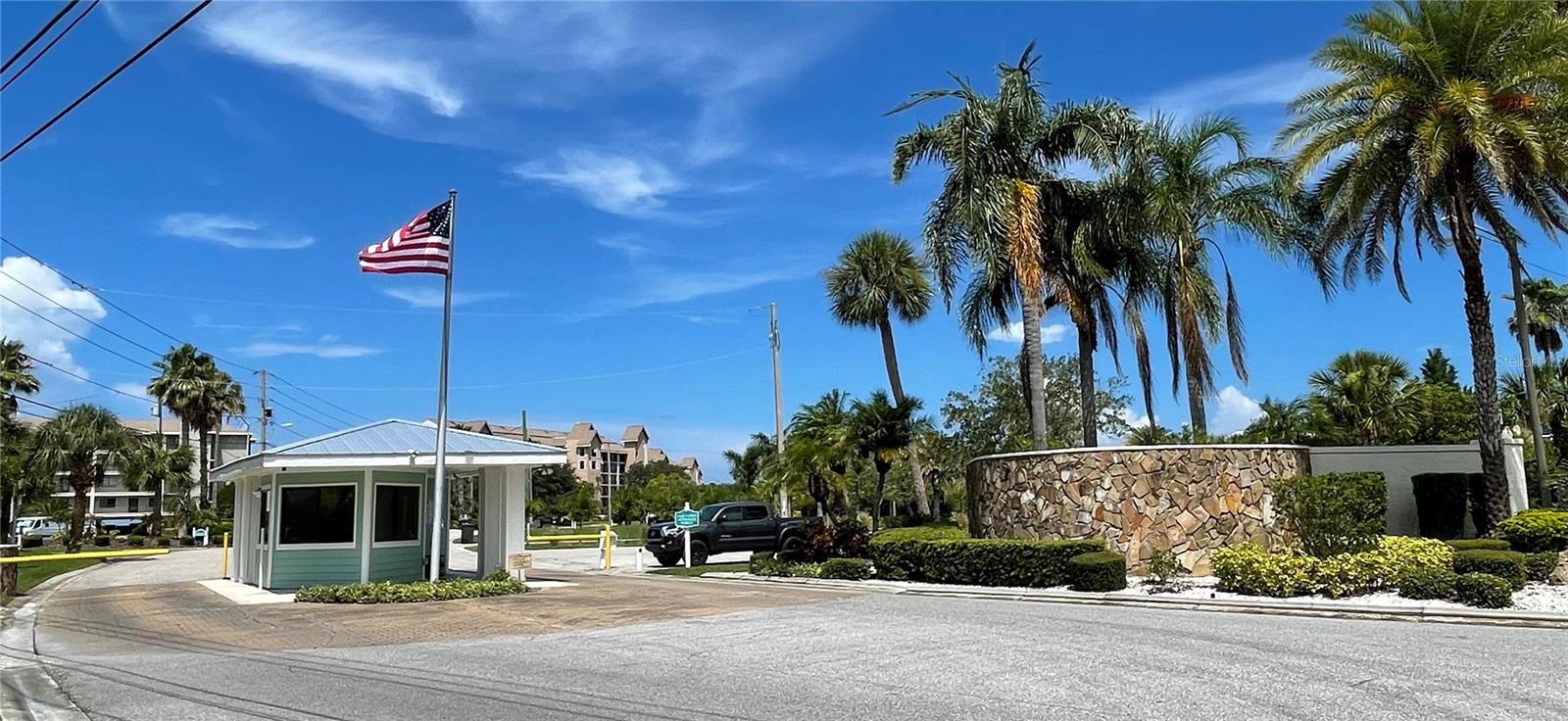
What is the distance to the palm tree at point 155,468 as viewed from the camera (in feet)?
156

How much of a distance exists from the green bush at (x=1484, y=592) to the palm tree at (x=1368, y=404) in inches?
740

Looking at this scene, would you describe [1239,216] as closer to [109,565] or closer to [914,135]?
[914,135]

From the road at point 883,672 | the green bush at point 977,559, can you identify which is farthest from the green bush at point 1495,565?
the green bush at point 977,559

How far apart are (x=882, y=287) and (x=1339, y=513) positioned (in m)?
25.7

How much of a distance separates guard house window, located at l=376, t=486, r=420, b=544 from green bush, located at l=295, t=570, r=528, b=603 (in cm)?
171

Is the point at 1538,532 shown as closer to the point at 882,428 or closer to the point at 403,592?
the point at 882,428

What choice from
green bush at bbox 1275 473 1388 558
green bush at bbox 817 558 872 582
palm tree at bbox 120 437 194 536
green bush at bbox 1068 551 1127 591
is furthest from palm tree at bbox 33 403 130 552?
green bush at bbox 1275 473 1388 558

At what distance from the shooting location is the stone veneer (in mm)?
17906

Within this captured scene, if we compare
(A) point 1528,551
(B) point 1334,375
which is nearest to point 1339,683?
(A) point 1528,551

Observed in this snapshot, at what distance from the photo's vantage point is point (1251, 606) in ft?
44.9

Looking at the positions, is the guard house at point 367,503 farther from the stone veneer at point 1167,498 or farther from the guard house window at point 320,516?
the stone veneer at point 1167,498

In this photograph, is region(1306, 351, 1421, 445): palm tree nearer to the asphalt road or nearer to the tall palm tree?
the tall palm tree

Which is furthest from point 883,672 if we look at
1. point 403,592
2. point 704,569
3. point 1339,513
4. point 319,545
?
point 704,569

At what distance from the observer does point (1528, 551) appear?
16328mm
